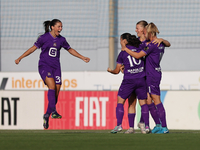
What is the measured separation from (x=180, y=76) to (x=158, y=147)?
755 cm

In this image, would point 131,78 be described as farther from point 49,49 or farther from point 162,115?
point 49,49

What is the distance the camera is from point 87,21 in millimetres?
12266

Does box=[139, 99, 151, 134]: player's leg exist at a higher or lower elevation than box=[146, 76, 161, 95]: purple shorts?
lower

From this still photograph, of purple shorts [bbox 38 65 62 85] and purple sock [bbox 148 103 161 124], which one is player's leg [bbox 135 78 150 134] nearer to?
purple sock [bbox 148 103 161 124]

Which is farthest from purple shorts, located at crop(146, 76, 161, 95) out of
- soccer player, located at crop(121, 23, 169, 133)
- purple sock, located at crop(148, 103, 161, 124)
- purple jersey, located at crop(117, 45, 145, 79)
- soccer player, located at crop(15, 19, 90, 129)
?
soccer player, located at crop(15, 19, 90, 129)

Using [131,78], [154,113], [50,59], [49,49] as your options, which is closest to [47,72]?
[50,59]

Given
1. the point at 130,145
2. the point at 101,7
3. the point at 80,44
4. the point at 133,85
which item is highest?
the point at 101,7

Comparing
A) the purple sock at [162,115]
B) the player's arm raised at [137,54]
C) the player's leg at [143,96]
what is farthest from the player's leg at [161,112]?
the player's arm raised at [137,54]

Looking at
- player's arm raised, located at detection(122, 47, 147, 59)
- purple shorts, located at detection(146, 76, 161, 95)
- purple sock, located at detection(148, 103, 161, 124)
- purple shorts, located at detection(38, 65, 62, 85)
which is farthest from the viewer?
purple shorts, located at detection(38, 65, 62, 85)

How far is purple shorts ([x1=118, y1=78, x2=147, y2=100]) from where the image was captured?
5.12 metres

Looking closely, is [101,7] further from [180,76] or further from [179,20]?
[180,76]

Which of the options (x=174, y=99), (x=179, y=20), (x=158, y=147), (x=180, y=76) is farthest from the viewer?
(x=179, y=20)

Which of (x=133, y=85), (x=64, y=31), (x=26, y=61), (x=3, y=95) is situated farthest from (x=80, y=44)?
(x=133, y=85)

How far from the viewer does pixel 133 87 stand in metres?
5.13
